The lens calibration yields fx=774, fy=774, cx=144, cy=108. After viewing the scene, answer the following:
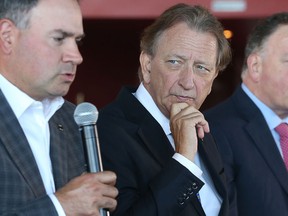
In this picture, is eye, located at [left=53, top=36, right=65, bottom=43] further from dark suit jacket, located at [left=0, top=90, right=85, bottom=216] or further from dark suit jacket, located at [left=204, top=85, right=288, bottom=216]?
dark suit jacket, located at [left=204, top=85, right=288, bottom=216]

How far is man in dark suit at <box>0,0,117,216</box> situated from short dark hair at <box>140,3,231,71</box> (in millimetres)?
652

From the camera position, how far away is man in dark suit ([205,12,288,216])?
3.17 metres

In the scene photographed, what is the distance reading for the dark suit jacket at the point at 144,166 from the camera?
2.48 metres

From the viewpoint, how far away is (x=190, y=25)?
288 centimetres

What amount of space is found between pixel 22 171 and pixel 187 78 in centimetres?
83

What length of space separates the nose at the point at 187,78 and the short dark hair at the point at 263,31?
967mm

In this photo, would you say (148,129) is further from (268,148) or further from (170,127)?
(268,148)

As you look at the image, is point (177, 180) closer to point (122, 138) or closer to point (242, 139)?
point (122, 138)

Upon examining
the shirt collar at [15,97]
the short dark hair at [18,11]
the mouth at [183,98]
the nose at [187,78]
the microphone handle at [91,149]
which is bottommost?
the microphone handle at [91,149]

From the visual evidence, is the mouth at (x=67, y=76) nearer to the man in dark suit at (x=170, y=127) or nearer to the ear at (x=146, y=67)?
the man in dark suit at (x=170, y=127)

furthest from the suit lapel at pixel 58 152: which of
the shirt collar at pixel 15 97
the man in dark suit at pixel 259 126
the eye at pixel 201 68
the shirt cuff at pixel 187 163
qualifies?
the man in dark suit at pixel 259 126

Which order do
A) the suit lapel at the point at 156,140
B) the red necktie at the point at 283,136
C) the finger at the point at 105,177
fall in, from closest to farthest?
1. the finger at the point at 105,177
2. the suit lapel at the point at 156,140
3. the red necktie at the point at 283,136

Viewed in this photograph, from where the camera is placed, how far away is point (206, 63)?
111 inches

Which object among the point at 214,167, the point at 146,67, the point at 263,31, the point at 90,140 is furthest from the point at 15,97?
the point at 263,31
